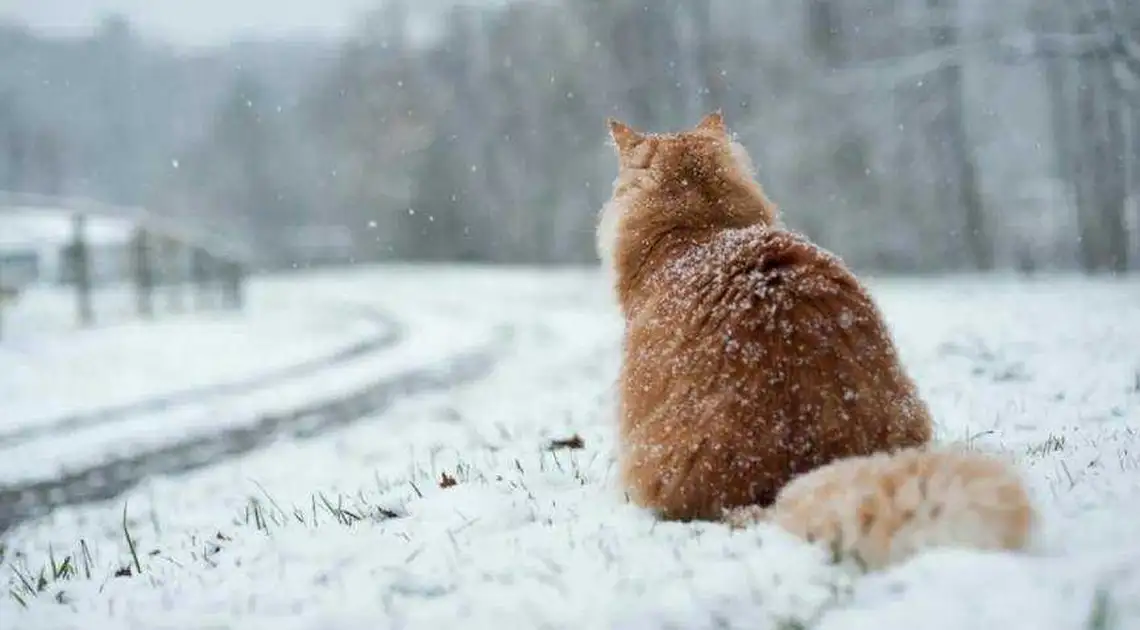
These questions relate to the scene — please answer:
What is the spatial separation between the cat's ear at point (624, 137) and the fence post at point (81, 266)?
14928 millimetres

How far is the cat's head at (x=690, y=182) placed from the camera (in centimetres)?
438

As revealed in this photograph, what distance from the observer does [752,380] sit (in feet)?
10.5

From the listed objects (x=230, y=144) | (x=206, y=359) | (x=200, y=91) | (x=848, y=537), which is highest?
(x=200, y=91)

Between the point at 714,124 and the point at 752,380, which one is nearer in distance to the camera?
the point at 752,380

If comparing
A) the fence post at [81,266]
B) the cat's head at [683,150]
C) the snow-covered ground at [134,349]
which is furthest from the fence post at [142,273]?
the cat's head at [683,150]

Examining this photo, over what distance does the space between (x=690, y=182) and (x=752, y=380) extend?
1578mm

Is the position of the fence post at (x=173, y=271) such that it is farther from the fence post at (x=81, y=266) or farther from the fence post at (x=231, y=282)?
the fence post at (x=81, y=266)

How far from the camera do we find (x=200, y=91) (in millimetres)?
72812

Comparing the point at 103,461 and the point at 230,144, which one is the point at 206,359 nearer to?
the point at 103,461

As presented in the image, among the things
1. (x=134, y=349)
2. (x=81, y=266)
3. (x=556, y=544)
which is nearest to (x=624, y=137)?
(x=556, y=544)

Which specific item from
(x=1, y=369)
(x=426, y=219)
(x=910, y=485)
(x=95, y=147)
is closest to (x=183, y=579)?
(x=910, y=485)

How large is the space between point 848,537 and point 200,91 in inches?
3108

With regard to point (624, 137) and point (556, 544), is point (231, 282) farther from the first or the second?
point (556, 544)

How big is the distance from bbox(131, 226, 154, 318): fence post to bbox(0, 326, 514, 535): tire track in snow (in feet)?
31.7
